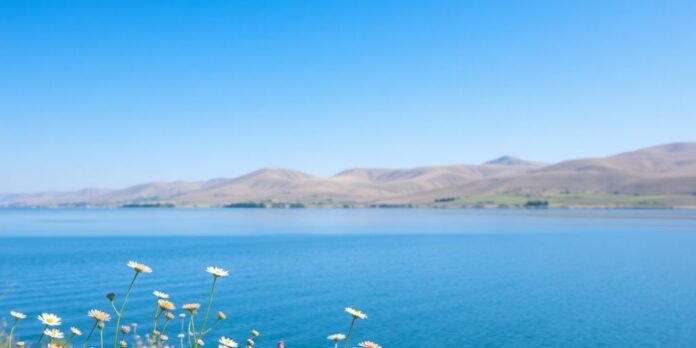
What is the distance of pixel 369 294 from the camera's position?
32.2 meters

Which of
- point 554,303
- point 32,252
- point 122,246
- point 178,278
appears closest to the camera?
point 554,303

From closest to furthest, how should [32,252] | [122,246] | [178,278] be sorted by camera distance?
[178,278]
[32,252]
[122,246]

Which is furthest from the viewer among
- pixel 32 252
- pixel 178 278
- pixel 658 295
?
pixel 32 252

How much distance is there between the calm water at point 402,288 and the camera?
23938 mm

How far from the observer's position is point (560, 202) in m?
180

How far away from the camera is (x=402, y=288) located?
3425cm

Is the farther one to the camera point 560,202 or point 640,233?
point 560,202

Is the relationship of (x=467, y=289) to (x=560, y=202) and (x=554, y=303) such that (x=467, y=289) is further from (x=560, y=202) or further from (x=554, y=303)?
(x=560, y=202)

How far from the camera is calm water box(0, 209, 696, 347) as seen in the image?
78.5ft

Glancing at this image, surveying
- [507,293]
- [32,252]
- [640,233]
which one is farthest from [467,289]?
[640,233]

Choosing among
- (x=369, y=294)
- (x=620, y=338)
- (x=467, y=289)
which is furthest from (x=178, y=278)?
(x=620, y=338)

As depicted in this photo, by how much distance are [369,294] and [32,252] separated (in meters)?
34.6

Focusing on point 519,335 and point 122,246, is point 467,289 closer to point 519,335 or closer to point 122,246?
point 519,335

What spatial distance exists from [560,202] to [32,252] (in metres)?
154
